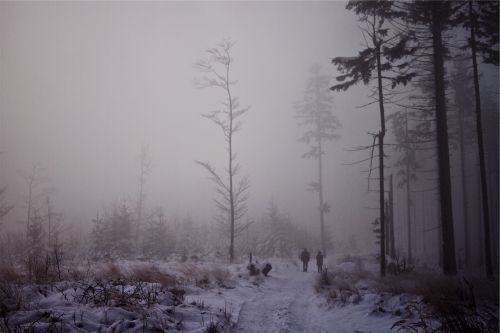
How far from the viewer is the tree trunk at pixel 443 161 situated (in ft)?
38.5

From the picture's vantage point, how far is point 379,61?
43.8 feet

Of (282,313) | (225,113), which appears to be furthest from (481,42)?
(282,313)

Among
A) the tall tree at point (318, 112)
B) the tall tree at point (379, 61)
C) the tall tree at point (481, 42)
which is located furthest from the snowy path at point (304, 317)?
the tall tree at point (318, 112)

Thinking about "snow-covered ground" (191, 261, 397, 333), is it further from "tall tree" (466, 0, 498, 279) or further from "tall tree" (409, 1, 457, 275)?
"tall tree" (466, 0, 498, 279)

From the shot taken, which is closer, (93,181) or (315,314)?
(315,314)

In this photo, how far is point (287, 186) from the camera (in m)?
182

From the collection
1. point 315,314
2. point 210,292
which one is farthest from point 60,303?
point 315,314

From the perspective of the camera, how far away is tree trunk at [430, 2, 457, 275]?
462 inches

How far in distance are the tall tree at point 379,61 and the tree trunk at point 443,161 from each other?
130 cm

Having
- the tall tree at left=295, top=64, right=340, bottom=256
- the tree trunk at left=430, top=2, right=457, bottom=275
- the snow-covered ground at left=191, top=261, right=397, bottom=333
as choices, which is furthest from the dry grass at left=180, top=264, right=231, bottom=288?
the tall tree at left=295, top=64, right=340, bottom=256

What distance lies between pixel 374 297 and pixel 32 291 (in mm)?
8040

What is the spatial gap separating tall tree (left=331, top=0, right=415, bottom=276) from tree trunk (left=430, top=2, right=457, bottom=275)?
4.28 feet

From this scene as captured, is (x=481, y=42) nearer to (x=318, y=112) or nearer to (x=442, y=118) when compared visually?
(x=442, y=118)

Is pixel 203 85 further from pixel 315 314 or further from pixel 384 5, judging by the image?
pixel 315 314
